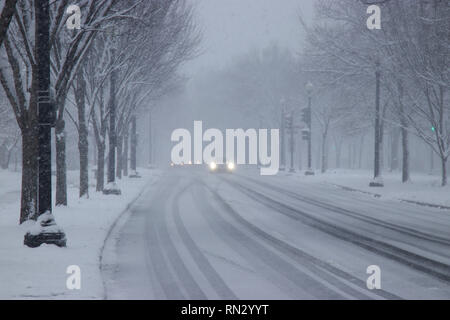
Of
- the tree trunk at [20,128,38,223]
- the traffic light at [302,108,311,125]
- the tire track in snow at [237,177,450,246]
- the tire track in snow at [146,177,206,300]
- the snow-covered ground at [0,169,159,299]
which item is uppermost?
the traffic light at [302,108,311,125]

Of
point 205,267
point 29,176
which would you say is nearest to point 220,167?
point 29,176

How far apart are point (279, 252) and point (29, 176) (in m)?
6.62

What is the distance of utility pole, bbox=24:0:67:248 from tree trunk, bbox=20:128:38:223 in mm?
2907

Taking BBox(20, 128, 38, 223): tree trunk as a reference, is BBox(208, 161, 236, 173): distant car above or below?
below

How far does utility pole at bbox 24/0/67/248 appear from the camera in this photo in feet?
36.1

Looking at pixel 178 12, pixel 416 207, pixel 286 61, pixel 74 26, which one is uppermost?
pixel 286 61

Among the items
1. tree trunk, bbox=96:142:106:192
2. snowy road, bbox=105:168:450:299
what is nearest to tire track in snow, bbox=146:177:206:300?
snowy road, bbox=105:168:450:299

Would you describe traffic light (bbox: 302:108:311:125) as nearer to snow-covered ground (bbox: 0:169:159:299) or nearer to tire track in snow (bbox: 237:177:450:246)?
tire track in snow (bbox: 237:177:450:246)

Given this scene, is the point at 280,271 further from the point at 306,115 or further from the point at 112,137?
the point at 306,115

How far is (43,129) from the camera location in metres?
11.0
